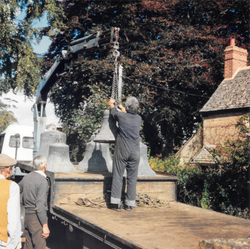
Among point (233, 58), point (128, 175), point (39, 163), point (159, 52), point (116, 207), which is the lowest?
point (116, 207)

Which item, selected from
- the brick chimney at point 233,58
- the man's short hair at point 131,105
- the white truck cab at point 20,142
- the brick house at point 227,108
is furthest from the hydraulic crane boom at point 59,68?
the brick chimney at point 233,58

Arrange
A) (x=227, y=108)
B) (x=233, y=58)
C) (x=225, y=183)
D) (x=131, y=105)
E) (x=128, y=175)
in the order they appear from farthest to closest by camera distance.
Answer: (x=233, y=58)
(x=227, y=108)
(x=225, y=183)
(x=131, y=105)
(x=128, y=175)

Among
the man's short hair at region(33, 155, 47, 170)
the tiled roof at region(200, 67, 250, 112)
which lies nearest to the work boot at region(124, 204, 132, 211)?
the man's short hair at region(33, 155, 47, 170)

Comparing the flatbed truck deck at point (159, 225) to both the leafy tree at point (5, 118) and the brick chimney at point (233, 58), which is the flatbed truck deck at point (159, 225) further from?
the leafy tree at point (5, 118)

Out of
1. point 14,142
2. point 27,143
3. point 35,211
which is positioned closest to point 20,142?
point 27,143

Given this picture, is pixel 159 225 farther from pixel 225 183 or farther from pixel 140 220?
pixel 225 183

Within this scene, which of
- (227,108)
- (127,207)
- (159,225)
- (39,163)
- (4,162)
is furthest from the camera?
(227,108)

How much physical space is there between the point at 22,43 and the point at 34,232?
11.3 meters

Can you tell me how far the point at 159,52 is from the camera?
17.1 metres

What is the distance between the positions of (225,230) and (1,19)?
39.1 feet

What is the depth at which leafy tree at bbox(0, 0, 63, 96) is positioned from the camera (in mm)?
12977

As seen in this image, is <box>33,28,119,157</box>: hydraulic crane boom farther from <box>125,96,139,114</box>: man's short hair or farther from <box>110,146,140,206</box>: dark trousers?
<box>110,146,140,206</box>: dark trousers

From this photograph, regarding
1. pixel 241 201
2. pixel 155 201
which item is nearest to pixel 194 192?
pixel 241 201

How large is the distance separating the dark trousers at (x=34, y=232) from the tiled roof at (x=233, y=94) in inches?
465
